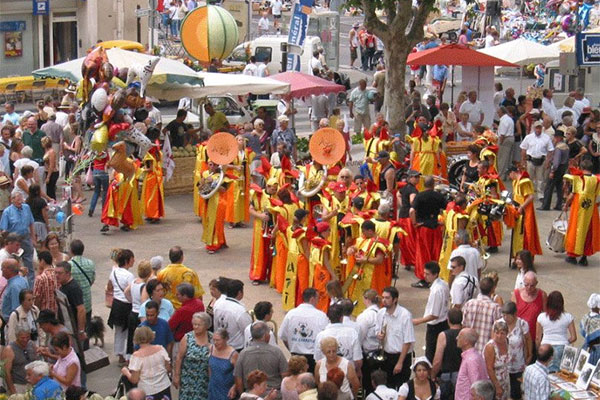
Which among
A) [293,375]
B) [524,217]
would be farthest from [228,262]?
[293,375]

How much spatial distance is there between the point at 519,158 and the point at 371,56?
1786 cm

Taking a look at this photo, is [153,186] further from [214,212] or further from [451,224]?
[451,224]

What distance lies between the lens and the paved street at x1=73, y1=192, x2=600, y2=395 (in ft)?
53.4

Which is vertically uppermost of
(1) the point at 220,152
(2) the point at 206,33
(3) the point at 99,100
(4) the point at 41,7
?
(4) the point at 41,7

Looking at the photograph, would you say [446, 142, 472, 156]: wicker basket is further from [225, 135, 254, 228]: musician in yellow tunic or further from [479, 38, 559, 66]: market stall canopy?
[479, 38, 559, 66]: market stall canopy

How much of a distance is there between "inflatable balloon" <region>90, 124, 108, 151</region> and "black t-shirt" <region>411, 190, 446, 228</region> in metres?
5.21

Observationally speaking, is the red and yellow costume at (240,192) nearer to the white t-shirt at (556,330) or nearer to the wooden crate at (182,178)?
the wooden crate at (182,178)

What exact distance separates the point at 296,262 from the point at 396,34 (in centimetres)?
1045

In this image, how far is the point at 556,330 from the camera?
498 inches

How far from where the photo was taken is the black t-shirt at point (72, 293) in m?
12.9

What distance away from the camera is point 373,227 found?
47.5ft

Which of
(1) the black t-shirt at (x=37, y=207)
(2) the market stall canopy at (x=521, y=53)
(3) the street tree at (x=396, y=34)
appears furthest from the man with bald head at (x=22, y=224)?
(2) the market stall canopy at (x=521, y=53)

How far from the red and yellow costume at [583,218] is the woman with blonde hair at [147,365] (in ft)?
27.2

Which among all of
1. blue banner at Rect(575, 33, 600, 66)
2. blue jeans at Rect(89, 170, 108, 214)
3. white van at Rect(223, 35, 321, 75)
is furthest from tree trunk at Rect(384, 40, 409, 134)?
white van at Rect(223, 35, 321, 75)
